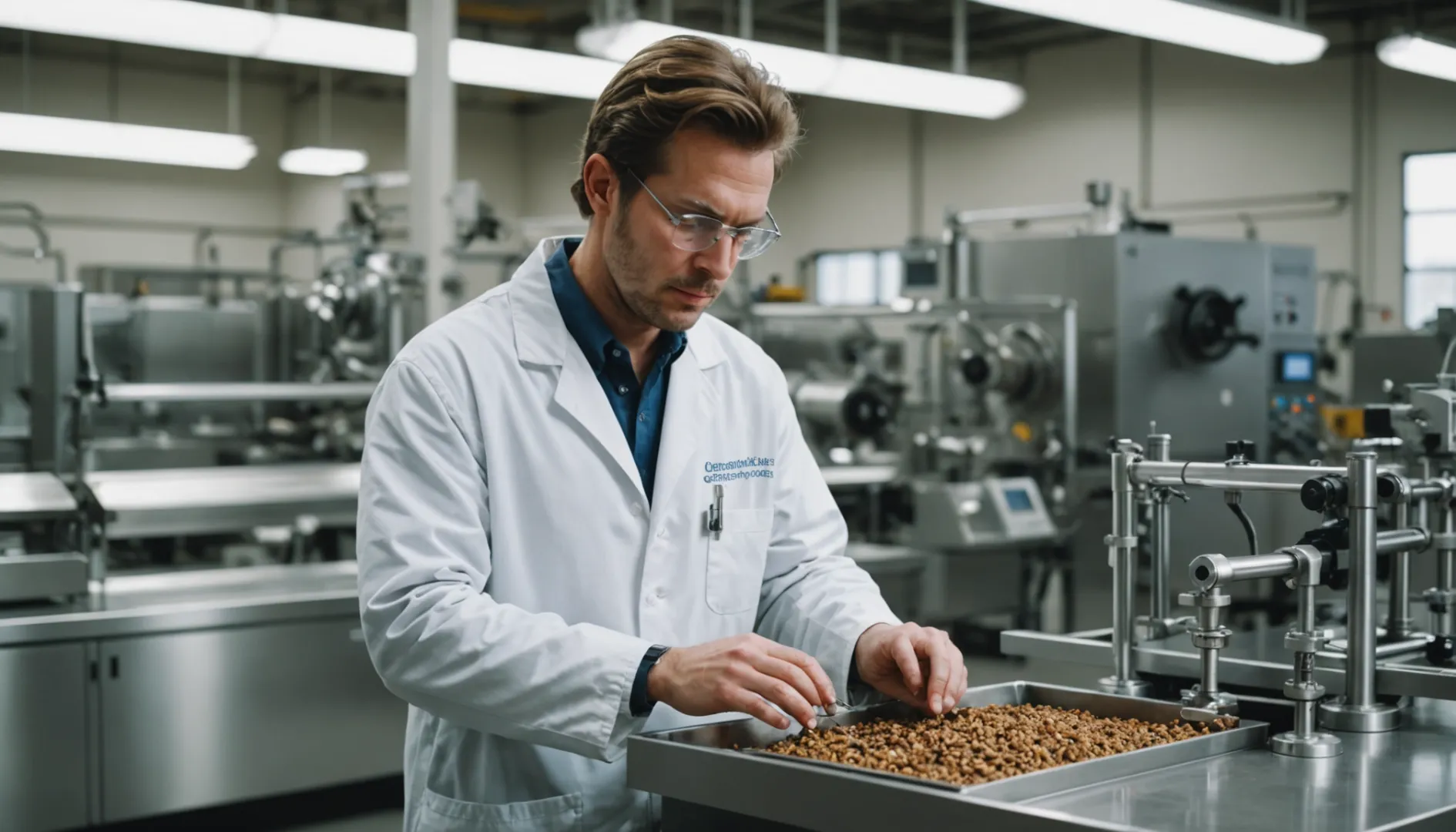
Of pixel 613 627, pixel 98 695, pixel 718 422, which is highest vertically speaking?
pixel 718 422

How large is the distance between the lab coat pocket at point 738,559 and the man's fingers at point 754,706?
1.03 feet

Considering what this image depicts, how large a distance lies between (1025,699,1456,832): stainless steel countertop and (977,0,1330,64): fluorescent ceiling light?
135 inches

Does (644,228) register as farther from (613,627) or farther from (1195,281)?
(1195,281)

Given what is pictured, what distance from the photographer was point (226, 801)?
3.53 m

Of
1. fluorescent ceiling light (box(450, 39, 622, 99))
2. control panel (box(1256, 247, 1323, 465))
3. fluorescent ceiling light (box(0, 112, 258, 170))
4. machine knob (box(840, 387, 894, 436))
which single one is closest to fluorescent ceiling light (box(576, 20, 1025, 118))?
fluorescent ceiling light (box(450, 39, 622, 99))

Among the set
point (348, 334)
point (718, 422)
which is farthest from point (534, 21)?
point (718, 422)

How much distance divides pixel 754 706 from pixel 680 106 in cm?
60

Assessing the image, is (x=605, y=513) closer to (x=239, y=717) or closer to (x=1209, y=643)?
(x=1209, y=643)

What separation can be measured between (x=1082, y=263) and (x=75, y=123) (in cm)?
483

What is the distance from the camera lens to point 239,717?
3.54 meters

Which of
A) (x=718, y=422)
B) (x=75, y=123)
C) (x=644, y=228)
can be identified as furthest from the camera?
(x=75, y=123)

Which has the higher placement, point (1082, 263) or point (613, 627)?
point (1082, 263)

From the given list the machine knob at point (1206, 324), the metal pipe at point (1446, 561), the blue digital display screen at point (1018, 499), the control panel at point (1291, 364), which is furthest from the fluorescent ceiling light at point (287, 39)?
the control panel at point (1291, 364)

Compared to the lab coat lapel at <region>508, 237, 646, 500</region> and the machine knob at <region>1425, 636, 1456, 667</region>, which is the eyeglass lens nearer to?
the lab coat lapel at <region>508, 237, 646, 500</region>
